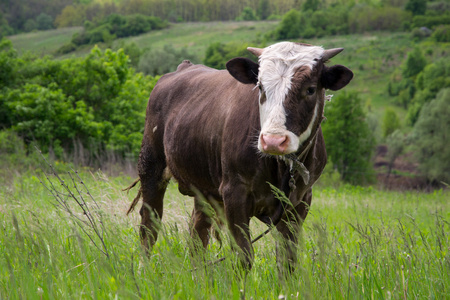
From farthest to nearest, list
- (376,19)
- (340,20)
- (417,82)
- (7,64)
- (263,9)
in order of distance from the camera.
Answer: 1. (376,19)
2. (340,20)
3. (263,9)
4. (417,82)
5. (7,64)

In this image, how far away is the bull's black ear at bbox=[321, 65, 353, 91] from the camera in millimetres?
3852

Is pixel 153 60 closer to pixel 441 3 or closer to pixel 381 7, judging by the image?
pixel 381 7

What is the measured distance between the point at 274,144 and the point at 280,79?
1.98 ft

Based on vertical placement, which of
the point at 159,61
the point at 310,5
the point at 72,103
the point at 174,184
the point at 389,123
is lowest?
the point at 389,123

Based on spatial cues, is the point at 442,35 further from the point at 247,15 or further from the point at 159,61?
the point at 159,61

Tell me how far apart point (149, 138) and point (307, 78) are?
271cm

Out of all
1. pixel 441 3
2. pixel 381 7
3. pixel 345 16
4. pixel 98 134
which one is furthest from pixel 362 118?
pixel 441 3

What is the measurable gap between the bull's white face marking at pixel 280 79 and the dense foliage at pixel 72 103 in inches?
722

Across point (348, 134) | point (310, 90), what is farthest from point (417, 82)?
point (310, 90)

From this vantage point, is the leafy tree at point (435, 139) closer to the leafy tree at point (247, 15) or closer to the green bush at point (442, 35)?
the green bush at point (442, 35)

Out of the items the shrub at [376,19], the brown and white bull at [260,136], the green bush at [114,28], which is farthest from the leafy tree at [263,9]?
the brown and white bull at [260,136]

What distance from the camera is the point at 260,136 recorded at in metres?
3.37

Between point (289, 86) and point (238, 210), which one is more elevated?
point (289, 86)

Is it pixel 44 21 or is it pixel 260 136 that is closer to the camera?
pixel 260 136
